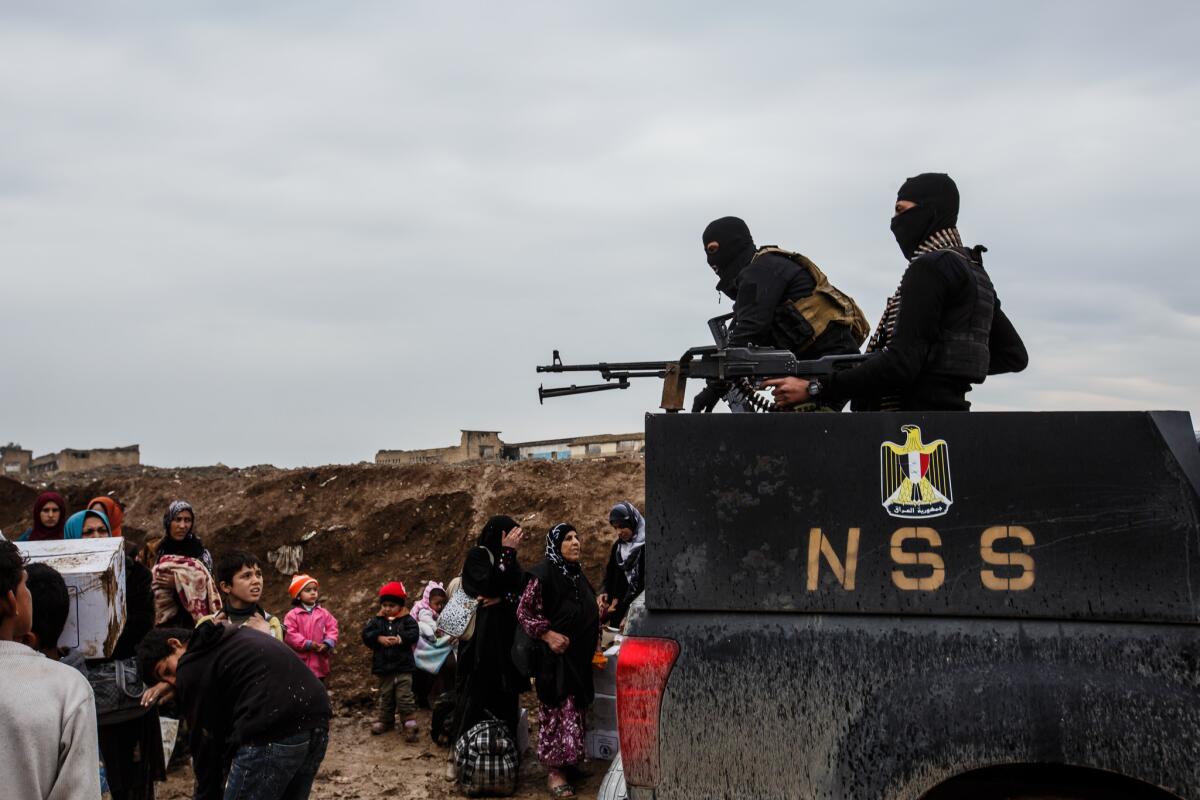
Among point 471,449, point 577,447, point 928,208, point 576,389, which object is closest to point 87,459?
point 471,449

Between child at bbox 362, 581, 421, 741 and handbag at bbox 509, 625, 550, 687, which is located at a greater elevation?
handbag at bbox 509, 625, 550, 687

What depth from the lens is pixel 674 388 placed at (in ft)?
15.5

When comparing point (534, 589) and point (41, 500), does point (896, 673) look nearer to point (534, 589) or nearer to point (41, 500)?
point (534, 589)

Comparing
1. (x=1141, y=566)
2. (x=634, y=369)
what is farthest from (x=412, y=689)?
(x=1141, y=566)

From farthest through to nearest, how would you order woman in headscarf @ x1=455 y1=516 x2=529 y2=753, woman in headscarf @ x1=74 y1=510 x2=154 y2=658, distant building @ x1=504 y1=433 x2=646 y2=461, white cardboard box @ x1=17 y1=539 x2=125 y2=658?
distant building @ x1=504 y1=433 x2=646 y2=461 < woman in headscarf @ x1=455 y1=516 x2=529 y2=753 < woman in headscarf @ x1=74 y1=510 x2=154 y2=658 < white cardboard box @ x1=17 y1=539 x2=125 y2=658

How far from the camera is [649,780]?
3.25 metres

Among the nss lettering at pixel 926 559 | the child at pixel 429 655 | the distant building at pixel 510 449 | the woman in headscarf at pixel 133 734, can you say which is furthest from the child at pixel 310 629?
the distant building at pixel 510 449

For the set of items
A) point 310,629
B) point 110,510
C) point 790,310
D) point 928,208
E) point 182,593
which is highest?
point 928,208

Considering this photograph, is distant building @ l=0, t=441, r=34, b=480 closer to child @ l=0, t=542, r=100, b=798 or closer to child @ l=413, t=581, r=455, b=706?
child @ l=413, t=581, r=455, b=706

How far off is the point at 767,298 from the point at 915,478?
205cm

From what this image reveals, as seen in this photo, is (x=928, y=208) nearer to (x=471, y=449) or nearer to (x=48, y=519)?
(x=48, y=519)

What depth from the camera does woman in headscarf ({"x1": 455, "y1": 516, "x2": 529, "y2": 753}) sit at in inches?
319

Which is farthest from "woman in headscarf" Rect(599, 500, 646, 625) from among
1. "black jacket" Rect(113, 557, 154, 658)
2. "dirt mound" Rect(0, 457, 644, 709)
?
"black jacket" Rect(113, 557, 154, 658)

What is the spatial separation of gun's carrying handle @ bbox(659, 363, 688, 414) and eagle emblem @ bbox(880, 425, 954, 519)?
146cm
